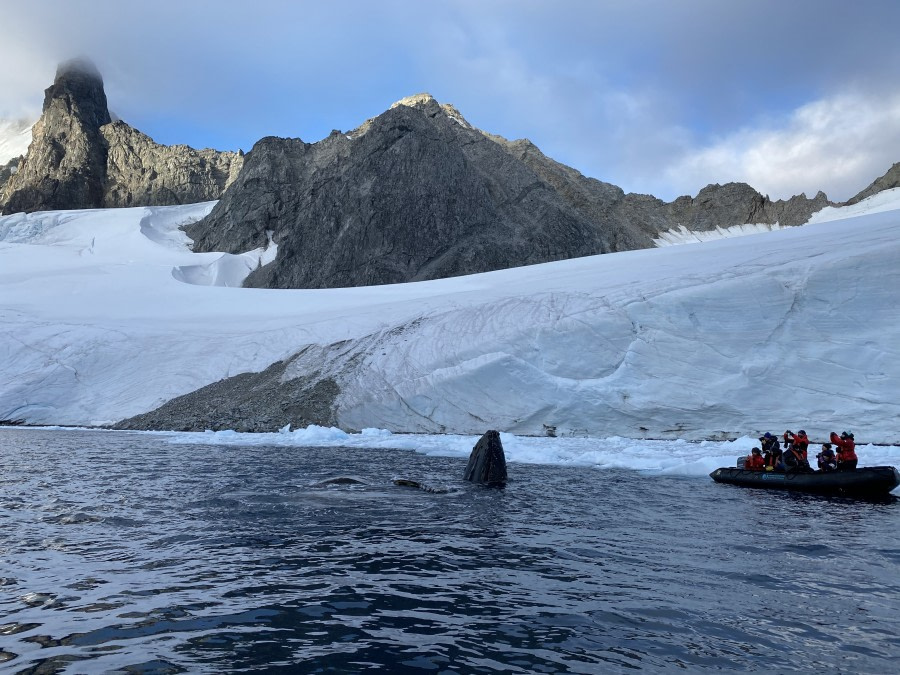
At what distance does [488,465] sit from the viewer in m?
15.8

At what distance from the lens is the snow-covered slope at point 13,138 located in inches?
5271

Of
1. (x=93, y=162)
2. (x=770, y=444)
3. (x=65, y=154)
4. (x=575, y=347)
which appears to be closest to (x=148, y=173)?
(x=93, y=162)

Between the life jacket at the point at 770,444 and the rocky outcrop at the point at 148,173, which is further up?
the rocky outcrop at the point at 148,173

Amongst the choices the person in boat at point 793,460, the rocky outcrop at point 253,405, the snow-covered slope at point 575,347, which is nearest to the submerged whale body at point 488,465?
the person in boat at point 793,460

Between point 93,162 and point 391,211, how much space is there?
206 ft

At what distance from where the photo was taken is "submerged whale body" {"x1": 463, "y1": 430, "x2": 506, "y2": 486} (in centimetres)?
1578

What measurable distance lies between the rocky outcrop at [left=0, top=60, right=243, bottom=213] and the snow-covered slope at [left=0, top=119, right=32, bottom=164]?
22360 millimetres

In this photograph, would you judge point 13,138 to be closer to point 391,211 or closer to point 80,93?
point 80,93

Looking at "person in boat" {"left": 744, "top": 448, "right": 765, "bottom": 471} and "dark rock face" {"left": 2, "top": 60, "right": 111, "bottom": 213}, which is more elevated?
"dark rock face" {"left": 2, "top": 60, "right": 111, "bottom": 213}

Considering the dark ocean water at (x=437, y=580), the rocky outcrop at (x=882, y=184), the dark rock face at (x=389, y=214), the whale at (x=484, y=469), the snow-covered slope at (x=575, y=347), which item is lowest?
the dark ocean water at (x=437, y=580)

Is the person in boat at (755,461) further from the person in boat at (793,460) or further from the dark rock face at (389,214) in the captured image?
the dark rock face at (389,214)

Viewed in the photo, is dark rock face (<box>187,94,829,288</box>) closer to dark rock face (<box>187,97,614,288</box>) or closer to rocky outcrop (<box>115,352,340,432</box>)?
dark rock face (<box>187,97,614,288</box>)

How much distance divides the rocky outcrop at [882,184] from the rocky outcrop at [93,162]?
117 meters

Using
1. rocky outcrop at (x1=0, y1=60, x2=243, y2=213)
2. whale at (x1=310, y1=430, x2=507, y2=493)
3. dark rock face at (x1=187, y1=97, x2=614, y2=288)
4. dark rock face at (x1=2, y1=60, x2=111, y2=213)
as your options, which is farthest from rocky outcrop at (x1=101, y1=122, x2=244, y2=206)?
whale at (x1=310, y1=430, x2=507, y2=493)
